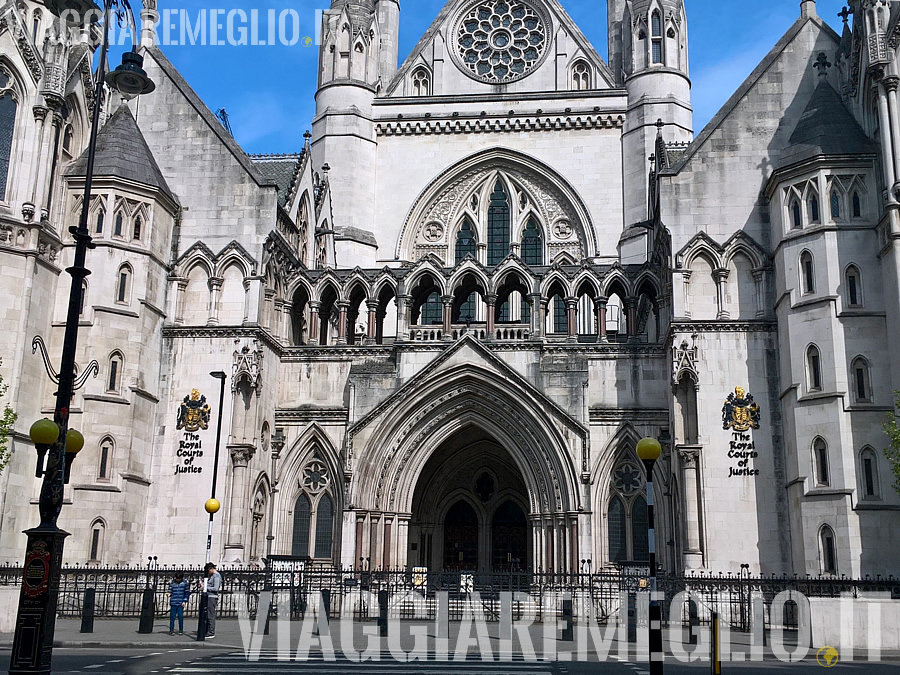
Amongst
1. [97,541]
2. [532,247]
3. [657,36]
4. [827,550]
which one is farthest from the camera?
[532,247]

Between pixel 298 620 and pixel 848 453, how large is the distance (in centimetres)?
1576

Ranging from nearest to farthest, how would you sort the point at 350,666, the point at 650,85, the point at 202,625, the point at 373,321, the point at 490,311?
the point at 350,666 → the point at 202,625 → the point at 490,311 → the point at 373,321 → the point at 650,85

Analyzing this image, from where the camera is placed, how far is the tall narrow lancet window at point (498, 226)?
144 ft

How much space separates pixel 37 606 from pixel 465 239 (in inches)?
1320

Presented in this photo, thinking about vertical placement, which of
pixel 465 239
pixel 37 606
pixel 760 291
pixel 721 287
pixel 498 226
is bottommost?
pixel 37 606

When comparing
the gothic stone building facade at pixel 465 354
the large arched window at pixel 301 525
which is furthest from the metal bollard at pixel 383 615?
the large arched window at pixel 301 525

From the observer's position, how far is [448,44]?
46906 millimetres

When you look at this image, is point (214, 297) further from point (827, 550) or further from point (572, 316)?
point (827, 550)

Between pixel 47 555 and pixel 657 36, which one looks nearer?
pixel 47 555

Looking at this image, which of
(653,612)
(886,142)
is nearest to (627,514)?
(886,142)

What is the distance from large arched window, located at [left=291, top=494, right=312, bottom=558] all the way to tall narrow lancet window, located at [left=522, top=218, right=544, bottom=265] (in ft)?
53.1

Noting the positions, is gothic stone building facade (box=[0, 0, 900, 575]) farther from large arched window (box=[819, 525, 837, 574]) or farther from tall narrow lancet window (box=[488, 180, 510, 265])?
tall narrow lancet window (box=[488, 180, 510, 265])

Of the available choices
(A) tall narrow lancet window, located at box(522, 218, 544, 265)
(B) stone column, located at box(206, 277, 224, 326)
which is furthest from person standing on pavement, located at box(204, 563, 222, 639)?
(A) tall narrow lancet window, located at box(522, 218, 544, 265)

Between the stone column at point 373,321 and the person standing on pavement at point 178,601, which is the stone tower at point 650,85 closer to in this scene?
the stone column at point 373,321
